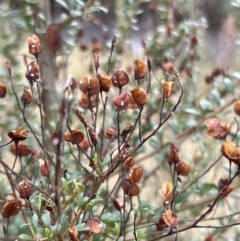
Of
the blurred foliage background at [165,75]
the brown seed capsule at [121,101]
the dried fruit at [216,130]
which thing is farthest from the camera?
the blurred foliage background at [165,75]

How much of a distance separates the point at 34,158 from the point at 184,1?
32.9 inches

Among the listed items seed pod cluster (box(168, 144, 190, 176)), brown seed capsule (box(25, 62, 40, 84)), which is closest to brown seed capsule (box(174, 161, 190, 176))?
seed pod cluster (box(168, 144, 190, 176))

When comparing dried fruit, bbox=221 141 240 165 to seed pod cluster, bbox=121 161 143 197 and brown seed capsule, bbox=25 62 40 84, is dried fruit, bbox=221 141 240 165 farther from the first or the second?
brown seed capsule, bbox=25 62 40 84

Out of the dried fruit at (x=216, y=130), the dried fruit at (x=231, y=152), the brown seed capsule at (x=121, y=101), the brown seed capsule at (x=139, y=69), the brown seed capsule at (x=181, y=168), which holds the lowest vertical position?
the brown seed capsule at (x=181, y=168)

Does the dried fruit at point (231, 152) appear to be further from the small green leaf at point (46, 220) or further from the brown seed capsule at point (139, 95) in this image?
the small green leaf at point (46, 220)

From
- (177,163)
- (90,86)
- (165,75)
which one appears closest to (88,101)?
(90,86)

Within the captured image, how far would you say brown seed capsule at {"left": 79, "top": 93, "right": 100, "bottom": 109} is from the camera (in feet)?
1.94

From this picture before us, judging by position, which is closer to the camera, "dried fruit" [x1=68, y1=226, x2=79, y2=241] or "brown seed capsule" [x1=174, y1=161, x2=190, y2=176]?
"dried fruit" [x1=68, y1=226, x2=79, y2=241]

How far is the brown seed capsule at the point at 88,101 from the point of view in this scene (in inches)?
23.3

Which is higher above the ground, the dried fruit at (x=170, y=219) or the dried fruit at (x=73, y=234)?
the dried fruit at (x=170, y=219)

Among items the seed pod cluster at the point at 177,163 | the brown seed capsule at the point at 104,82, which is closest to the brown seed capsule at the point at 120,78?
the brown seed capsule at the point at 104,82

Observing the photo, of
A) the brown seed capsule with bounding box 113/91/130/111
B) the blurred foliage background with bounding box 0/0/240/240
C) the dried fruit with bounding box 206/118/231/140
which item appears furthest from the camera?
the blurred foliage background with bounding box 0/0/240/240

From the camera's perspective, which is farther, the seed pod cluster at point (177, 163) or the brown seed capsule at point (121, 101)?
the seed pod cluster at point (177, 163)

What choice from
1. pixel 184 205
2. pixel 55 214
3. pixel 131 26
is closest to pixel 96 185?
pixel 55 214
